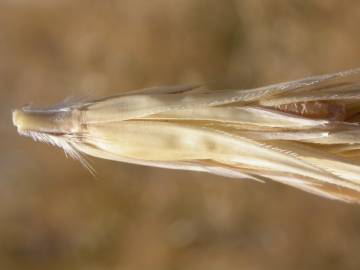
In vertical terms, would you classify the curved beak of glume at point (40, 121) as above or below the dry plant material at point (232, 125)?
above

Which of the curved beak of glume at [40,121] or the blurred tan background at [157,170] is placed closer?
the curved beak of glume at [40,121]

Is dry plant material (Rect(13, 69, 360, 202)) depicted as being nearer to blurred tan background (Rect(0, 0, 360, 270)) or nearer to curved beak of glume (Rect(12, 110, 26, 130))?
curved beak of glume (Rect(12, 110, 26, 130))

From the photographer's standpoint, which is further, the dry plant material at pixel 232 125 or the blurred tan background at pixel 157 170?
the blurred tan background at pixel 157 170

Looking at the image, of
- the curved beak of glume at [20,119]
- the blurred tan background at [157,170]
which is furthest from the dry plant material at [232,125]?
the blurred tan background at [157,170]

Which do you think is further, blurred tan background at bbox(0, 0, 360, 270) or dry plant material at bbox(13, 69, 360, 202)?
blurred tan background at bbox(0, 0, 360, 270)

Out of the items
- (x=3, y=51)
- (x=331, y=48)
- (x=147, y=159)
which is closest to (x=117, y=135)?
(x=147, y=159)

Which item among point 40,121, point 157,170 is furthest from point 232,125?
point 157,170

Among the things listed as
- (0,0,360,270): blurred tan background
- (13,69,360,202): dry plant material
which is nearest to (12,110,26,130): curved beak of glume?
(13,69,360,202): dry plant material

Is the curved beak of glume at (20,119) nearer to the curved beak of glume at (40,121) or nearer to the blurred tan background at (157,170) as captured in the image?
the curved beak of glume at (40,121)
